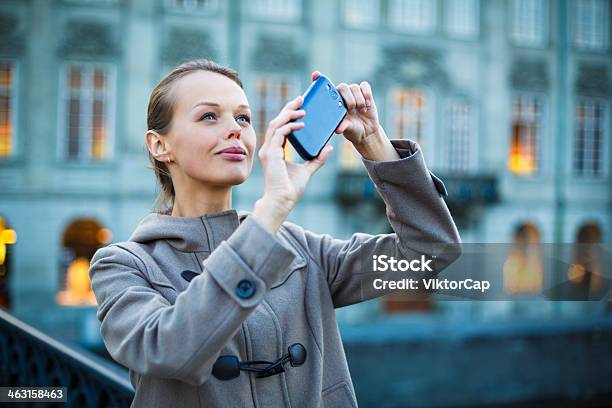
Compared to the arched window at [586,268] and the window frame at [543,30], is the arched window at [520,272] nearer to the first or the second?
the arched window at [586,268]

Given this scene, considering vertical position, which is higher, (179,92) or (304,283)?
(179,92)

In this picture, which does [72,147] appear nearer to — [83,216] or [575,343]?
[83,216]

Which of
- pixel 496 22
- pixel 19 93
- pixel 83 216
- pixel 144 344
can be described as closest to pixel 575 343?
pixel 496 22

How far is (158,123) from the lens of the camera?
4.87 feet

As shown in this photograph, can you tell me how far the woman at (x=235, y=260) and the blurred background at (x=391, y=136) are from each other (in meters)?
9.16

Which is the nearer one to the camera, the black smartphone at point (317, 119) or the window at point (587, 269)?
the black smartphone at point (317, 119)

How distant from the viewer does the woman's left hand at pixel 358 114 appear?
4.99ft

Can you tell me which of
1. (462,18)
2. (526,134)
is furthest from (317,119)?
(526,134)

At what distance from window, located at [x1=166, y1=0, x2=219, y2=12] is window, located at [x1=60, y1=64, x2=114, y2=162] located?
200 centimetres

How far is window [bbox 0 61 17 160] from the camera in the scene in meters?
13.5

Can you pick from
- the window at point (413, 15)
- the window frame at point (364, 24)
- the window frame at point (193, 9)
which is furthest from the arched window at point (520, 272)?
the window at point (413, 15)

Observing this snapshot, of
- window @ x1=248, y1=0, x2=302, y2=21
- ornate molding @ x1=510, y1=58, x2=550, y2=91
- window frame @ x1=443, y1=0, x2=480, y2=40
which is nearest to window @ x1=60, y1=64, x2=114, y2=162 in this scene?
window @ x1=248, y1=0, x2=302, y2=21

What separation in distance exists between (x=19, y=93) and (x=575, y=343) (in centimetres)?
1204

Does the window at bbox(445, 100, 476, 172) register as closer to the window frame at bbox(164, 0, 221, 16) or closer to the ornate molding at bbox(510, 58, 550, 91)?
A: the ornate molding at bbox(510, 58, 550, 91)
